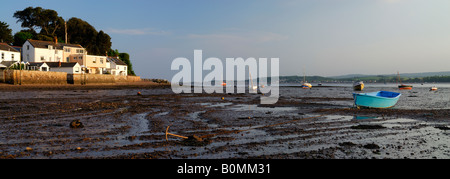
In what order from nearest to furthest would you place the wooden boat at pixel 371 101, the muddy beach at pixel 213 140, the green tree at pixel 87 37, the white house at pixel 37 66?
the muddy beach at pixel 213 140, the wooden boat at pixel 371 101, the white house at pixel 37 66, the green tree at pixel 87 37

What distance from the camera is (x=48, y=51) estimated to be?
70.9 meters

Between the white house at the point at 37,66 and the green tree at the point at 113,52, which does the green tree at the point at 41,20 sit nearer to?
the green tree at the point at 113,52

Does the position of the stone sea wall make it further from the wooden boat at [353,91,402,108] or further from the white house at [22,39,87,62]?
the wooden boat at [353,91,402,108]

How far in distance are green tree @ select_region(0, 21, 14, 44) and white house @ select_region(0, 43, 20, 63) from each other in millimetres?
15978

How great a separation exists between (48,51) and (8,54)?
9.69 meters

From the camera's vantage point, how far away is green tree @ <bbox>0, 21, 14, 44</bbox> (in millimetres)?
76375

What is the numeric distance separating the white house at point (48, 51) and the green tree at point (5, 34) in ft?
43.9

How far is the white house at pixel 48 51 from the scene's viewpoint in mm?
67688

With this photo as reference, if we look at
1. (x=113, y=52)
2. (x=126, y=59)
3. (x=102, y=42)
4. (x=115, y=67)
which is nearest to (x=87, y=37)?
(x=102, y=42)

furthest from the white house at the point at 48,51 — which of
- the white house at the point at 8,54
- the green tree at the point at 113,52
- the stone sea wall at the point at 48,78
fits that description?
the green tree at the point at 113,52

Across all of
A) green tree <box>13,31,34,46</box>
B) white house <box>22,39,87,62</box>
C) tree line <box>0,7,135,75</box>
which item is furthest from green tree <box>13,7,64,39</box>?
white house <box>22,39,87,62</box>

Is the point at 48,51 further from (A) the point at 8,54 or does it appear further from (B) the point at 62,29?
(B) the point at 62,29
